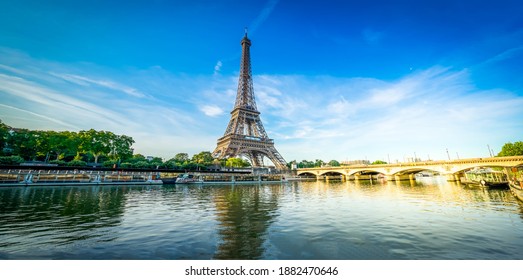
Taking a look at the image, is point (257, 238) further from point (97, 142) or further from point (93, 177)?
point (97, 142)

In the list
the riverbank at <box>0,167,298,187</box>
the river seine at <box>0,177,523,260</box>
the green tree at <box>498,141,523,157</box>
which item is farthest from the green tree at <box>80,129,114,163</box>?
the green tree at <box>498,141,523,157</box>

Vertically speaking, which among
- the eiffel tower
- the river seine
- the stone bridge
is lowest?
the river seine

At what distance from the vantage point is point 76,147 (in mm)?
51531

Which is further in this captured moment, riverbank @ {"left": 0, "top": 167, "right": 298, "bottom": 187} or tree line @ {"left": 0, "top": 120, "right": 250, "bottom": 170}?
tree line @ {"left": 0, "top": 120, "right": 250, "bottom": 170}

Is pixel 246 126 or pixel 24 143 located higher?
pixel 246 126

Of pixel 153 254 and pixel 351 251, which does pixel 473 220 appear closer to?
pixel 351 251

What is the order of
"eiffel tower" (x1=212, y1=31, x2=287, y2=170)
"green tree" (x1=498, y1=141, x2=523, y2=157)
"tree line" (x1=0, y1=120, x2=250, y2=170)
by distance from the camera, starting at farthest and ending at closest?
"eiffel tower" (x1=212, y1=31, x2=287, y2=170) → "green tree" (x1=498, y1=141, x2=523, y2=157) → "tree line" (x1=0, y1=120, x2=250, y2=170)

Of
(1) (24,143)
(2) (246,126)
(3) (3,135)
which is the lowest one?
(1) (24,143)

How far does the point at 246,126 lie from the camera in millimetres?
73562

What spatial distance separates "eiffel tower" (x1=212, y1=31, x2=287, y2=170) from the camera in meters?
65.9

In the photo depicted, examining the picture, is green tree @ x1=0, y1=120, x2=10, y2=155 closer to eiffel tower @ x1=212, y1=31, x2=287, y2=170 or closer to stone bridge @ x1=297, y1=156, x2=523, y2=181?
eiffel tower @ x1=212, y1=31, x2=287, y2=170

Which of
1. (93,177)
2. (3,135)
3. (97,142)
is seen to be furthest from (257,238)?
(3,135)
